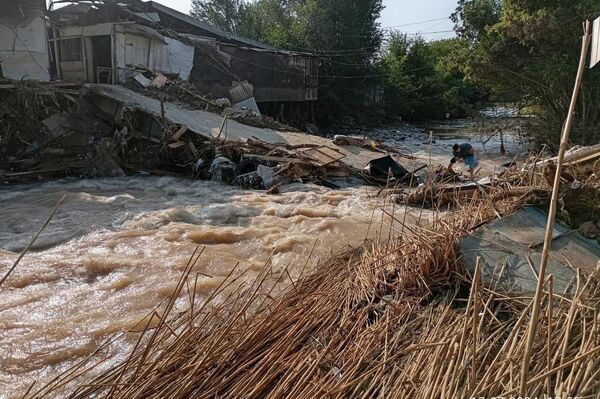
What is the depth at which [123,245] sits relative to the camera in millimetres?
6164

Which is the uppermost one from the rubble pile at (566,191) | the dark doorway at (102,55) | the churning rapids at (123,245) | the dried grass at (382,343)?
the dark doorway at (102,55)

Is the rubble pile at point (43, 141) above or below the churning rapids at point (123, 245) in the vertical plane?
above

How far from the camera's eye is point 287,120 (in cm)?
2414

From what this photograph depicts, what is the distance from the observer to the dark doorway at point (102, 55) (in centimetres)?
1547

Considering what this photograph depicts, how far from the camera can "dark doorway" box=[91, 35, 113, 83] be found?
15.5m

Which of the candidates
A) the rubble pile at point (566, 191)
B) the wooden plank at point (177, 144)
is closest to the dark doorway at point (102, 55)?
the wooden plank at point (177, 144)

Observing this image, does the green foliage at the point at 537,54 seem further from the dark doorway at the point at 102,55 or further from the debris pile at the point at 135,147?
the dark doorway at the point at 102,55

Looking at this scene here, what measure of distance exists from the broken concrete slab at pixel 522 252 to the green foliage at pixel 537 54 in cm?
1205

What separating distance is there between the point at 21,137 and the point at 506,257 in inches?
470

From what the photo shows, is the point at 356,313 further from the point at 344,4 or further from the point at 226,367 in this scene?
the point at 344,4

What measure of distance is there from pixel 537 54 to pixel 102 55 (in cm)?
1530

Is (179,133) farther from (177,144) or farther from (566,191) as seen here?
(566,191)

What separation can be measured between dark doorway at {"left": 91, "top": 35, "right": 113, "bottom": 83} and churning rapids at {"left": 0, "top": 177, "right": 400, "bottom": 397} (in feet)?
20.8

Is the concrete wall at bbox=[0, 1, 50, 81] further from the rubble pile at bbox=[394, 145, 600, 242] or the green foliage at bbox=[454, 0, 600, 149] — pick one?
the green foliage at bbox=[454, 0, 600, 149]
